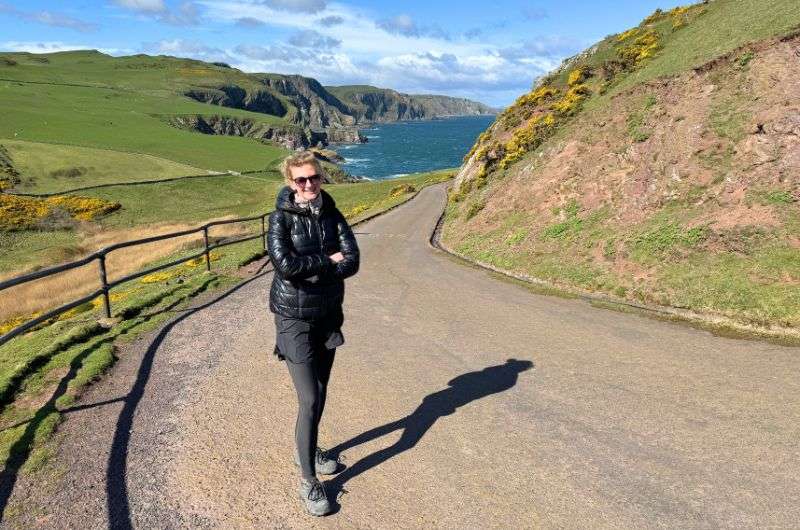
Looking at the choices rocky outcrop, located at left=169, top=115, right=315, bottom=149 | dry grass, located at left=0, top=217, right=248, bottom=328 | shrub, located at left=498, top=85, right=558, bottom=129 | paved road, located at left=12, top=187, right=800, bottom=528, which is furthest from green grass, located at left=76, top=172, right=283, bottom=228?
rocky outcrop, located at left=169, top=115, right=315, bottom=149

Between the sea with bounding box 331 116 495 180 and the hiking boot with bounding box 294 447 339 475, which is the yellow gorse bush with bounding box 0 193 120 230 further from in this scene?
the sea with bounding box 331 116 495 180

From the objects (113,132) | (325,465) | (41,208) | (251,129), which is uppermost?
(325,465)

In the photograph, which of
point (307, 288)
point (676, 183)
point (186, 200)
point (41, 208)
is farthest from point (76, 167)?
point (307, 288)

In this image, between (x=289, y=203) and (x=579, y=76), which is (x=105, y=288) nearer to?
(x=289, y=203)

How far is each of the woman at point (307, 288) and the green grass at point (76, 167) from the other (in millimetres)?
53050

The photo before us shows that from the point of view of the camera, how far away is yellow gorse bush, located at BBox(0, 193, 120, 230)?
1430 inches

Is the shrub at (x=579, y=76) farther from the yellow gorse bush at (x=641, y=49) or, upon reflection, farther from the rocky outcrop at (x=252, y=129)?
the rocky outcrop at (x=252, y=129)

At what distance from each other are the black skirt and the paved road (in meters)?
1.37

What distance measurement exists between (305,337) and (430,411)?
8.61ft

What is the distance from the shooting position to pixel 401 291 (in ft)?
45.0

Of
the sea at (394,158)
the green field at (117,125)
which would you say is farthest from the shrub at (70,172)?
the sea at (394,158)

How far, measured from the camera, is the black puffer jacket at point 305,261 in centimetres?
456

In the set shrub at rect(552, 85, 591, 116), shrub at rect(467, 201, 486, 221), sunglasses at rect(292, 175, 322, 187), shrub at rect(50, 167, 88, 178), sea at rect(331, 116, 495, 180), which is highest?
shrub at rect(552, 85, 591, 116)

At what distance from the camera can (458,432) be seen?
20.0 ft
